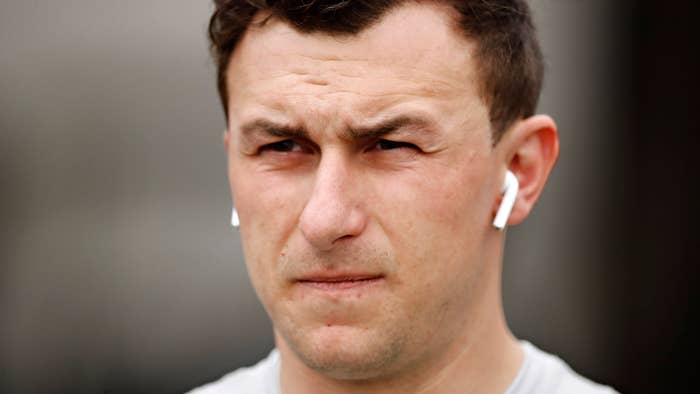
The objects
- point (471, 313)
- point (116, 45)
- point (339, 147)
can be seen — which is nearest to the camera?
point (339, 147)

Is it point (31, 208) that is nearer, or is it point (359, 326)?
point (359, 326)

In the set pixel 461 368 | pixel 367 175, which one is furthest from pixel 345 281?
pixel 461 368

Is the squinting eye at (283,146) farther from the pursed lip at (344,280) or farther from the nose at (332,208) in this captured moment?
the pursed lip at (344,280)

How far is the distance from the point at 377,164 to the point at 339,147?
142 mm

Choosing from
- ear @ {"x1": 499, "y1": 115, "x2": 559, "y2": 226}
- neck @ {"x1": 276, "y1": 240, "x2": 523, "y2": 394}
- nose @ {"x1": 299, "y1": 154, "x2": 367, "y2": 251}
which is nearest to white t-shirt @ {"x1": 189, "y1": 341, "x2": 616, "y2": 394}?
neck @ {"x1": 276, "y1": 240, "x2": 523, "y2": 394}

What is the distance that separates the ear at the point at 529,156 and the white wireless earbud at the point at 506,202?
0.07 metres

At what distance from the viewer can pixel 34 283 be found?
7012 mm

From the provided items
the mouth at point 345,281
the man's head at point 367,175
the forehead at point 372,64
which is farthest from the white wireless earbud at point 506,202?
the mouth at point 345,281

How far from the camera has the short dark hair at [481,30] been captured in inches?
111

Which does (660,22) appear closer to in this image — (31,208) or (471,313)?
(471,313)

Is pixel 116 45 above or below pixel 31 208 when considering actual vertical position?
above

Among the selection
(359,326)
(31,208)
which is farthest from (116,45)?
(359,326)

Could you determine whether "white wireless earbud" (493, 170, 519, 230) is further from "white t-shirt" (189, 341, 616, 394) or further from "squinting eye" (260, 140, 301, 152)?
"squinting eye" (260, 140, 301, 152)

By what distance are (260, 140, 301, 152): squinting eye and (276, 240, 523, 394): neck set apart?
2.36 feet
